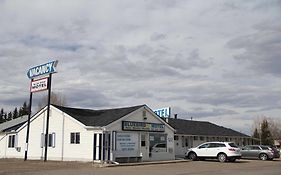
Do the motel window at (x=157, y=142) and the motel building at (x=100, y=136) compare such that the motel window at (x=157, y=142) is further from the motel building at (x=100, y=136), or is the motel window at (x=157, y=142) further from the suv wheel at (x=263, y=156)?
the suv wheel at (x=263, y=156)

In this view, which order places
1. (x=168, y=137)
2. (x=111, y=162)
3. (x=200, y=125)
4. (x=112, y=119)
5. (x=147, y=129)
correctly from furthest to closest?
1. (x=200, y=125)
2. (x=168, y=137)
3. (x=147, y=129)
4. (x=112, y=119)
5. (x=111, y=162)

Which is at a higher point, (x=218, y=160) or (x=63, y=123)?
(x=63, y=123)

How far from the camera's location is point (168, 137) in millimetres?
36688

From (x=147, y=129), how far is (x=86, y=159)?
6.02 m

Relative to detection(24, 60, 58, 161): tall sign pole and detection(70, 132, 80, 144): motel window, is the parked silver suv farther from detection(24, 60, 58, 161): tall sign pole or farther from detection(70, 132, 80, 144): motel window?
detection(24, 60, 58, 161): tall sign pole

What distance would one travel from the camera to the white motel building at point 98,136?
3075 cm

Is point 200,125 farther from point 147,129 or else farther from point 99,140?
point 99,140

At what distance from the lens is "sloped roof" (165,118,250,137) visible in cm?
4526

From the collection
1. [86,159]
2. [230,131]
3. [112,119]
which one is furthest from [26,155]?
[230,131]

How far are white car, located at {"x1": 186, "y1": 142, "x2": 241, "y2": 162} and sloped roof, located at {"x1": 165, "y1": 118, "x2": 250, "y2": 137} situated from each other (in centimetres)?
900

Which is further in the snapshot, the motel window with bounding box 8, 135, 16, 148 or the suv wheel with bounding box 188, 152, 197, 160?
the motel window with bounding box 8, 135, 16, 148

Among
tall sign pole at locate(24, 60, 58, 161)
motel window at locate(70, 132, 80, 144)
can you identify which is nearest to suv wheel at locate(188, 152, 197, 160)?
motel window at locate(70, 132, 80, 144)

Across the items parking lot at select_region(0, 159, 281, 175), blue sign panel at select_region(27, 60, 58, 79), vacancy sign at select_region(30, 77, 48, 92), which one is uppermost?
blue sign panel at select_region(27, 60, 58, 79)

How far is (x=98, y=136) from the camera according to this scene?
3069 centimetres
